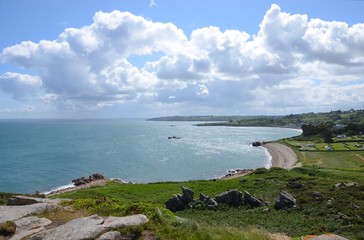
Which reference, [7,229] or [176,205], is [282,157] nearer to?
[176,205]

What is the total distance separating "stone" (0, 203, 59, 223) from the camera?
17.5 meters

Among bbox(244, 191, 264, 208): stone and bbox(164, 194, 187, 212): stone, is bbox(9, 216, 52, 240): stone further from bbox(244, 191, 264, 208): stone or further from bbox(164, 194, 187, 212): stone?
bbox(244, 191, 264, 208): stone

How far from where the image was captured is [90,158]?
408 feet

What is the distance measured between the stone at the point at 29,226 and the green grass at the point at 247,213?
2.65 meters

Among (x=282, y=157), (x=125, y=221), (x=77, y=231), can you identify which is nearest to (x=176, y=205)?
(x=125, y=221)

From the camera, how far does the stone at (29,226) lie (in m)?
15.3

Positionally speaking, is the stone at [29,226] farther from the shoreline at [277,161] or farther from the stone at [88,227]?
the shoreline at [277,161]

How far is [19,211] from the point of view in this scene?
725 inches

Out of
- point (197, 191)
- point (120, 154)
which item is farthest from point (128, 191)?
point (120, 154)

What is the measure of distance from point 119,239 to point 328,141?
497 feet

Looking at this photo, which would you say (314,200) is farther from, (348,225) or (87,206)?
(87,206)

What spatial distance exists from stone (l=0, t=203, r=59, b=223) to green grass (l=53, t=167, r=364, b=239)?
1764 millimetres

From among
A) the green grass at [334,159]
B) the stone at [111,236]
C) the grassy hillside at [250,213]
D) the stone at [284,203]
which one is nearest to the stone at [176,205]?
the grassy hillside at [250,213]

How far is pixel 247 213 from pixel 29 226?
22.5m
